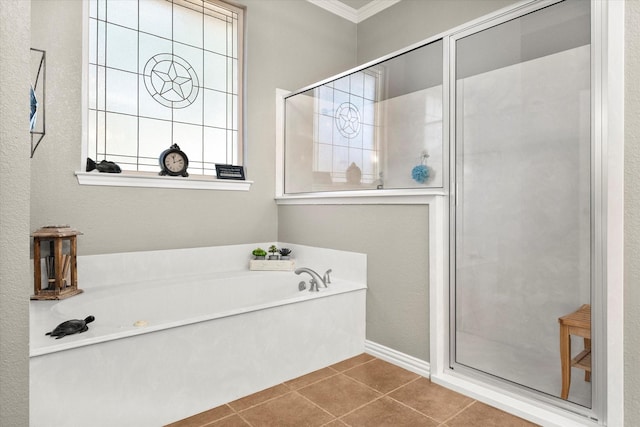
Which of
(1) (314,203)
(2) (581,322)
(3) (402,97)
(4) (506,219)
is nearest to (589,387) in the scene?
(2) (581,322)

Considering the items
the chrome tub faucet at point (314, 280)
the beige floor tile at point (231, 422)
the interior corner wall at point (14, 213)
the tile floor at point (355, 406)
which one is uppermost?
the interior corner wall at point (14, 213)

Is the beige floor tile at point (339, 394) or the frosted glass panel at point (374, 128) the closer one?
the beige floor tile at point (339, 394)

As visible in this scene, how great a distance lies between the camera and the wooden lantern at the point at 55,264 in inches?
84.8

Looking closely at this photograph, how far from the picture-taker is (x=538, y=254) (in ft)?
5.88

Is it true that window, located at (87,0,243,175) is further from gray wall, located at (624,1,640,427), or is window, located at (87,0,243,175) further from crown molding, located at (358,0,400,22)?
gray wall, located at (624,1,640,427)

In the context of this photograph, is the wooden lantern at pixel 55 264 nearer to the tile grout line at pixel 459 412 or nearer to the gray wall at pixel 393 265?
the gray wall at pixel 393 265

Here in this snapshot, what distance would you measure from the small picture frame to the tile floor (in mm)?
1652

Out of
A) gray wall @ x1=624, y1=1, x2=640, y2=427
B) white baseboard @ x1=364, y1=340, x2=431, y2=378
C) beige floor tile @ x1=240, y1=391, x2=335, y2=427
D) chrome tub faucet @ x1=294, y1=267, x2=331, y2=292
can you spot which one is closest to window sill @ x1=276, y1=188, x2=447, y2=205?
chrome tub faucet @ x1=294, y1=267, x2=331, y2=292

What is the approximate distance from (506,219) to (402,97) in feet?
3.26

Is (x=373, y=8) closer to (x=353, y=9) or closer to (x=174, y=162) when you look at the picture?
(x=353, y=9)

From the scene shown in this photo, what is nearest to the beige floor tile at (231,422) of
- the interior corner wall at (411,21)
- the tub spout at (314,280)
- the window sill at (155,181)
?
the tub spout at (314,280)

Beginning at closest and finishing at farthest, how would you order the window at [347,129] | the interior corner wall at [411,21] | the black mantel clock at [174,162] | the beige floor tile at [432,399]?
the beige floor tile at [432,399]
the window at [347,129]
the black mantel clock at [174,162]
the interior corner wall at [411,21]

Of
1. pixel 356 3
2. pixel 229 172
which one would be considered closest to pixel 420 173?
pixel 229 172

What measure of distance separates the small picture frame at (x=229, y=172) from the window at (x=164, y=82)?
114 mm
